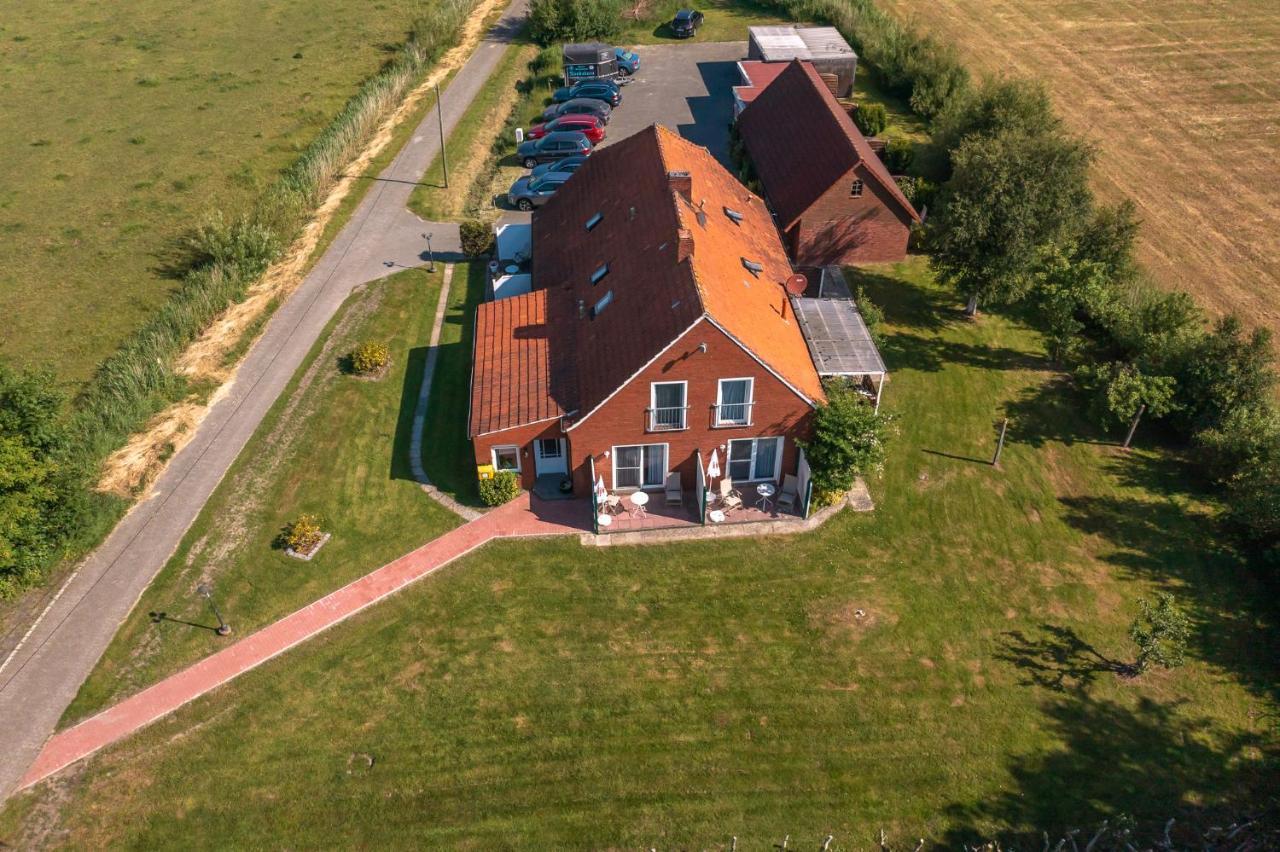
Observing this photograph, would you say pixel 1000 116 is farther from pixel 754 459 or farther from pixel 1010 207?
pixel 754 459

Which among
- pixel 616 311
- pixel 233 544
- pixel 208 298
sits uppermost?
pixel 616 311

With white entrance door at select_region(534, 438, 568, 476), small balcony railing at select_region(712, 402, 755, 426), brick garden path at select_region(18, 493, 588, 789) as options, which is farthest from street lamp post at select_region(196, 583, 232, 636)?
small balcony railing at select_region(712, 402, 755, 426)

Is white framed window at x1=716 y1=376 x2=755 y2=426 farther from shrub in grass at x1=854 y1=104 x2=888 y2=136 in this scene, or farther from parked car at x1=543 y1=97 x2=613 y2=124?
parked car at x1=543 y1=97 x2=613 y2=124

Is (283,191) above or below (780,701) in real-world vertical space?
above

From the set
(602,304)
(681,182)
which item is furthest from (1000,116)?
(602,304)

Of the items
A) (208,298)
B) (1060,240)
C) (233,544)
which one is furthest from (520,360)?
(1060,240)

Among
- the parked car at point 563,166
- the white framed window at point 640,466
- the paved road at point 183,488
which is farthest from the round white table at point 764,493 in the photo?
the parked car at point 563,166

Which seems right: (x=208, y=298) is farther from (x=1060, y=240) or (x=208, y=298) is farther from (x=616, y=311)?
(x=1060, y=240)
